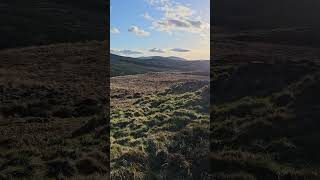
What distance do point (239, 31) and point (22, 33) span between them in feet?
16.2

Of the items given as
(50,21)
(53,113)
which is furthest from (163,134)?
(50,21)

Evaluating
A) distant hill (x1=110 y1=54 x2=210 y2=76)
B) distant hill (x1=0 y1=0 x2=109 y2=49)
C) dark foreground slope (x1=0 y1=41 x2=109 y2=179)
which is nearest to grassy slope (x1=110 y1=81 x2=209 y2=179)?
dark foreground slope (x1=0 y1=41 x2=109 y2=179)

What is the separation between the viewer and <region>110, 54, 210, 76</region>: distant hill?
48.8 ft

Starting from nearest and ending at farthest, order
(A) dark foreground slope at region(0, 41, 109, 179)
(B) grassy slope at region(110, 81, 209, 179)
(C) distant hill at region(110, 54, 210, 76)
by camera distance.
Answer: (A) dark foreground slope at region(0, 41, 109, 179) → (B) grassy slope at region(110, 81, 209, 179) → (C) distant hill at region(110, 54, 210, 76)

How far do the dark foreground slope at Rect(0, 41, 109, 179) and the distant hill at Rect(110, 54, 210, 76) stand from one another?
193 inches

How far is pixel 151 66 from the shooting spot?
51.4 feet

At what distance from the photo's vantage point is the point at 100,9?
10.1 meters

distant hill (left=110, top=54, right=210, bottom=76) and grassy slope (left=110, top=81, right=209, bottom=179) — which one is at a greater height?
distant hill (left=110, top=54, right=210, bottom=76)

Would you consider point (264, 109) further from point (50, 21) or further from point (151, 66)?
point (151, 66)

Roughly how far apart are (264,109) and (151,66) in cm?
615

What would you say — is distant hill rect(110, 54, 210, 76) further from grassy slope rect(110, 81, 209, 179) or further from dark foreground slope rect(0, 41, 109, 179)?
dark foreground slope rect(0, 41, 109, 179)

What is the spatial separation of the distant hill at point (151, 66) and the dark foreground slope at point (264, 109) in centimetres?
382

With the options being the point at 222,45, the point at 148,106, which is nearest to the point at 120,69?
the point at 148,106

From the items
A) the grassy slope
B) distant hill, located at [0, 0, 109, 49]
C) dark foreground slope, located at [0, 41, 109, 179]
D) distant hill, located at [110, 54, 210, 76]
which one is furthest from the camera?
distant hill, located at [110, 54, 210, 76]
